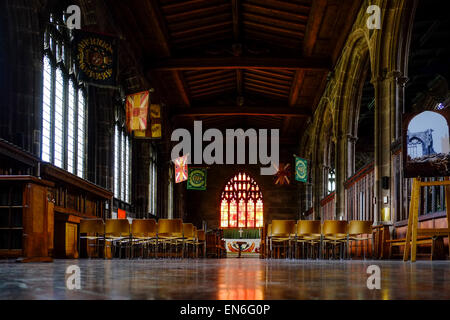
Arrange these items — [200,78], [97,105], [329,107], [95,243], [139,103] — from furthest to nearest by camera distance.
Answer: [200,78]
[329,107]
[97,105]
[139,103]
[95,243]

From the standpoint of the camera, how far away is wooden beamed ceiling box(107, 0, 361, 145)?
49.4ft

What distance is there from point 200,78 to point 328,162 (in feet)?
21.2

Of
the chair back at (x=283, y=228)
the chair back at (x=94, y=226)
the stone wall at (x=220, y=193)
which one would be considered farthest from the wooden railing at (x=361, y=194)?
the stone wall at (x=220, y=193)

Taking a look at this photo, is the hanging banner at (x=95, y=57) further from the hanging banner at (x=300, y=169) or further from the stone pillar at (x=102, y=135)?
the hanging banner at (x=300, y=169)

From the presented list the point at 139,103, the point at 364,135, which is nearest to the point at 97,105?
the point at 139,103

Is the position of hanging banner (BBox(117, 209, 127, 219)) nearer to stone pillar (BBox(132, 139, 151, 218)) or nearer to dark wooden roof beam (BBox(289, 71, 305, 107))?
stone pillar (BBox(132, 139, 151, 218))

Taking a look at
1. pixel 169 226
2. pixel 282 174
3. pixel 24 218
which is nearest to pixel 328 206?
pixel 282 174

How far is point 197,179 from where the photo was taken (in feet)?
83.4

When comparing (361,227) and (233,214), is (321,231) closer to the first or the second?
(361,227)

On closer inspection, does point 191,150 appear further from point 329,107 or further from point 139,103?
point 139,103

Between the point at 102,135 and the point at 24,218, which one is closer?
the point at 24,218

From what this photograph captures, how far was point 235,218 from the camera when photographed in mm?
29766

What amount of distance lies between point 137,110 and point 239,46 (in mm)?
5026

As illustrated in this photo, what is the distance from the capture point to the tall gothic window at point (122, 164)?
17.9m
